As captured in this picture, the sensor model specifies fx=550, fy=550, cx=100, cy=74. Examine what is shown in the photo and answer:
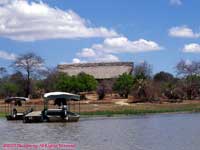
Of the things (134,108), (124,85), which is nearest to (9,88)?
(124,85)

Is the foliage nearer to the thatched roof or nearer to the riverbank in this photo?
the riverbank

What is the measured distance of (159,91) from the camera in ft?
288

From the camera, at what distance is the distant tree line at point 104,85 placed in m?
87.2

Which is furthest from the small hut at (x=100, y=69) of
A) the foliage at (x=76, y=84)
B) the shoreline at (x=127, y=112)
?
the shoreline at (x=127, y=112)

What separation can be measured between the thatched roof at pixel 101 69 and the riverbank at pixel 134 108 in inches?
1464

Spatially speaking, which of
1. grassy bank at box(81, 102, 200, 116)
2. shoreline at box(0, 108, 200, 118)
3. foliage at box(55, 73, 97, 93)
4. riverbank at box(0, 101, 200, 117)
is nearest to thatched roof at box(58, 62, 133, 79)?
foliage at box(55, 73, 97, 93)

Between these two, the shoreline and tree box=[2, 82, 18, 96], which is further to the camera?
tree box=[2, 82, 18, 96]

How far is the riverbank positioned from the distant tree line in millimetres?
5571

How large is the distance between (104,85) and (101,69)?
90.4 feet

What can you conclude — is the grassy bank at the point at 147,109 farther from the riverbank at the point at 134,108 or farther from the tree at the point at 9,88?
the tree at the point at 9,88

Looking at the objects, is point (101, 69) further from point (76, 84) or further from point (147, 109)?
point (147, 109)

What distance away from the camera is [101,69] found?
12194 centimetres

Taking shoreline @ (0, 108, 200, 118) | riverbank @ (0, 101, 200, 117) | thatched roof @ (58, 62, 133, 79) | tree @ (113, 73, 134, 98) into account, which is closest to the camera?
shoreline @ (0, 108, 200, 118)

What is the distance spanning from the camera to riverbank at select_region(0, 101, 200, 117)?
67.9m
